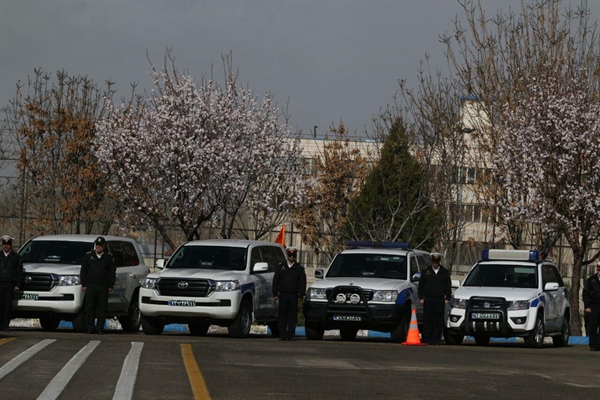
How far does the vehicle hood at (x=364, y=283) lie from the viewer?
950 inches

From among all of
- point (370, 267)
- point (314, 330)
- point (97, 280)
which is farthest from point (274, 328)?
point (97, 280)

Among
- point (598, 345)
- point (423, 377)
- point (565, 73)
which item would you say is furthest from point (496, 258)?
point (565, 73)

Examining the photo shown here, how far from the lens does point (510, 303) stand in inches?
959

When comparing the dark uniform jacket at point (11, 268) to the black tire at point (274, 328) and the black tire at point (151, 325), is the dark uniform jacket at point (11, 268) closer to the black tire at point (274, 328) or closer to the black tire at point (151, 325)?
the black tire at point (151, 325)

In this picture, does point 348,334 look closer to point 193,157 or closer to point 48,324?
point 48,324

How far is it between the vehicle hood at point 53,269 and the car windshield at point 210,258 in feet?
5.98

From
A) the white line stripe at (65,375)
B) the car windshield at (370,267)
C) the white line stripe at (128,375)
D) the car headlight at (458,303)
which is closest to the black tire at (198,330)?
the car windshield at (370,267)

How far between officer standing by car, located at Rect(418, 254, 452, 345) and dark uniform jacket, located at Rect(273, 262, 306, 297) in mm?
2286

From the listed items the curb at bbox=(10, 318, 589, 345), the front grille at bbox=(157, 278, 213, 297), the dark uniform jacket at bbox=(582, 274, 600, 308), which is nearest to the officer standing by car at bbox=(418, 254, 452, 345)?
the dark uniform jacket at bbox=(582, 274, 600, 308)

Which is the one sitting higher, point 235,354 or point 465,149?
point 465,149

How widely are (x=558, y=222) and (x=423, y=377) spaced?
2184 centimetres

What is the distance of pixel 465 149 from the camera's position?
47812 mm

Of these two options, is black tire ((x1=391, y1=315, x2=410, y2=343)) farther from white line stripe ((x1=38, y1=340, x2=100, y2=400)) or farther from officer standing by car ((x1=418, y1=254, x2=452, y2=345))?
white line stripe ((x1=38, y1=340, x2=100, y2=400))

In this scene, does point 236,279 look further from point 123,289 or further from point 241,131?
point 241,131
